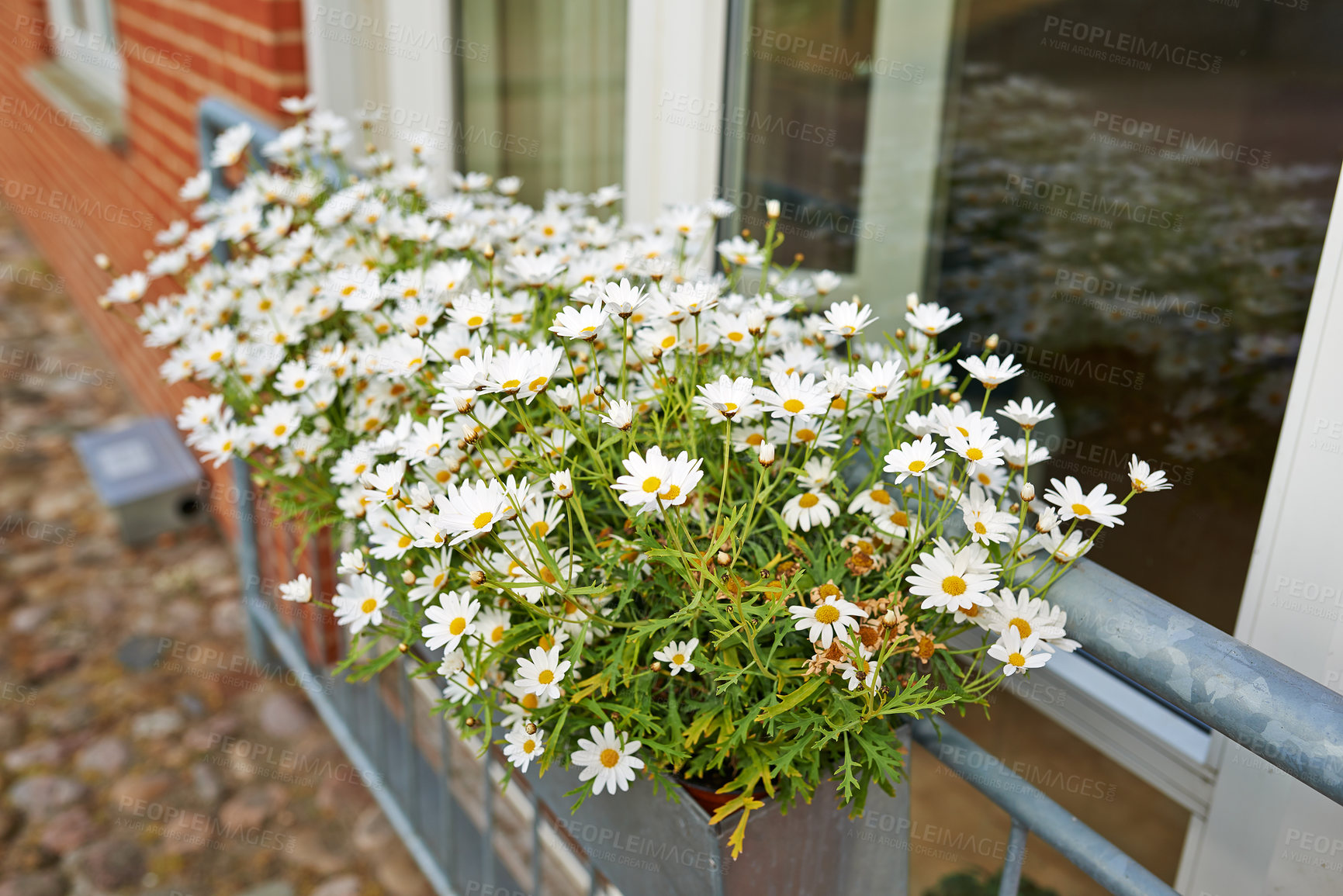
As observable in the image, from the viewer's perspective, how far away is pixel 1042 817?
1.00 m

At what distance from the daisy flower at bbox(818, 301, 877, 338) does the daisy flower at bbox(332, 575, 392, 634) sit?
539 mm

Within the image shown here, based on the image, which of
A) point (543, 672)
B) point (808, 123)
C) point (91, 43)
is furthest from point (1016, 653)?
point (91, 43)

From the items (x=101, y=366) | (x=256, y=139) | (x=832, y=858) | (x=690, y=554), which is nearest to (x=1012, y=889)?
(x=832, y=858)

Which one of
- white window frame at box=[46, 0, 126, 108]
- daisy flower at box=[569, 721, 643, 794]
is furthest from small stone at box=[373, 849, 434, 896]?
white window frame at box=[46, 0, 126, 108]

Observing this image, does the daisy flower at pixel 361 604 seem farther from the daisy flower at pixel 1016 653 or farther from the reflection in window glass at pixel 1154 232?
the reflection in window glass at pixel 1154 232

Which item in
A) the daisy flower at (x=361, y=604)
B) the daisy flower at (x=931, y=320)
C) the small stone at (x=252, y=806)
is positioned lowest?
the small stone at (x=252, y=806)

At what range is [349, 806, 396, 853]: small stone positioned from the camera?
234 cm

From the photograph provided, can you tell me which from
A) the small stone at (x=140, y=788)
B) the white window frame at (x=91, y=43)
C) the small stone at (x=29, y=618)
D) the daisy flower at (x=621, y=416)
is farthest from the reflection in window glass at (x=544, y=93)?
the white window frame at (x=91, y=43)

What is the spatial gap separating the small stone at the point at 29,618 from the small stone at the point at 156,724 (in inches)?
23.9

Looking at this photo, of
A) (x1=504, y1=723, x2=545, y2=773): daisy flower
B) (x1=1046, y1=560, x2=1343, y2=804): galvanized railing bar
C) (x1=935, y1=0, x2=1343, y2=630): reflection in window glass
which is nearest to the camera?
(x1=1046, y1=560, x2=1343, y2=804): galvanized railing bar

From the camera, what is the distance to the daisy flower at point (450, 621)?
0.93 metres

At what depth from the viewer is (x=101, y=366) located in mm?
4809

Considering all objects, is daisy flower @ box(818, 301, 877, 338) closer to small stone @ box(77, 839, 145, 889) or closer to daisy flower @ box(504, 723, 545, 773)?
daisy flower @ box(504, 723, 545, 773)

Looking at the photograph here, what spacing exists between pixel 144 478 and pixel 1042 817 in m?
3.25
